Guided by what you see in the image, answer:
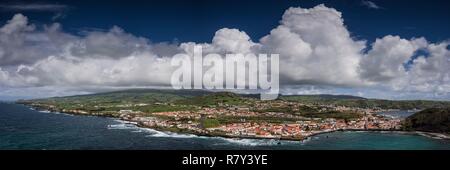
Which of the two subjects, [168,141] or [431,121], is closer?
[168,141]

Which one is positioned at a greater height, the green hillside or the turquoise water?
the green hillside

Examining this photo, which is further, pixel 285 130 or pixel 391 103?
pixel 391 103

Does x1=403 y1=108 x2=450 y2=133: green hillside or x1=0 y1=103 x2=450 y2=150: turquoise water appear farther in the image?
x1=403 y1=108 x2=450 y2=133: green hillside

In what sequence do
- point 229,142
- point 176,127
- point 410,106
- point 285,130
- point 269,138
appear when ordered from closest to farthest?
point 229,142
point 269,138
point 285,130
point 176,127
point 410,106

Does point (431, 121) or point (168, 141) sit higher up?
point (431, 121)

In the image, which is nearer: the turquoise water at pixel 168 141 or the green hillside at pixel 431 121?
the turquoise water at pixel 168 141

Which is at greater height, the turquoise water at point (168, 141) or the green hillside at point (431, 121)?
the green hillside at point (431, 121)
